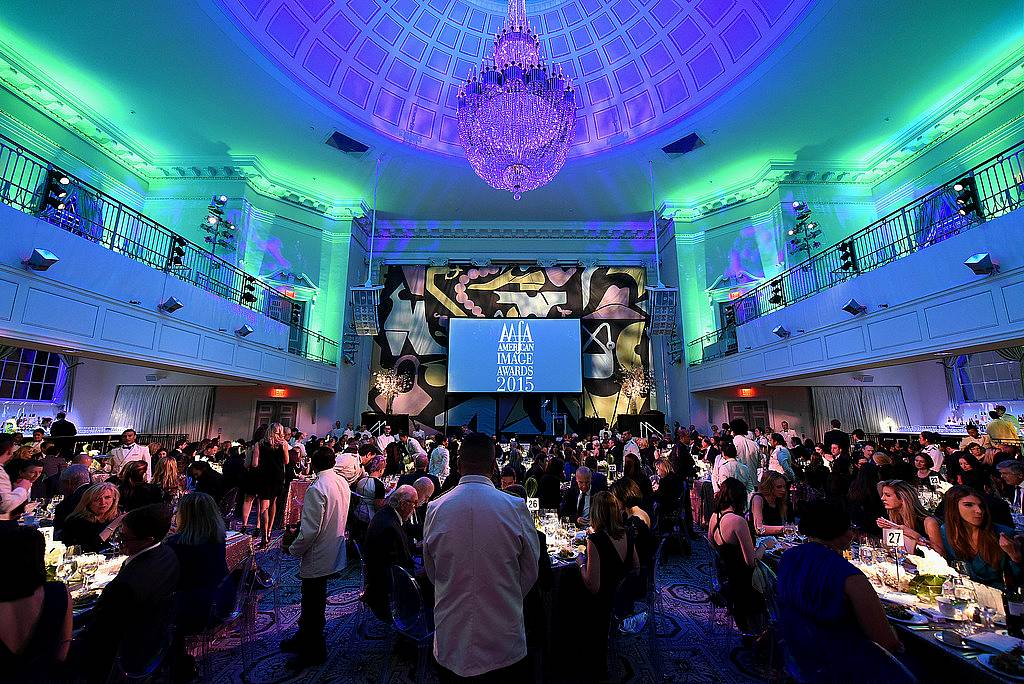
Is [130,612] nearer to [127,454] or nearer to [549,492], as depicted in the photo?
[549,492]

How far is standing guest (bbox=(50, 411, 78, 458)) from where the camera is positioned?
29.1 ft

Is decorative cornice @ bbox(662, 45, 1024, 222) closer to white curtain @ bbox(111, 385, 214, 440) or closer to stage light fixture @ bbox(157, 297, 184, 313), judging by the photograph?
stage light fixture @ bbox(157, 297, 184, 313)

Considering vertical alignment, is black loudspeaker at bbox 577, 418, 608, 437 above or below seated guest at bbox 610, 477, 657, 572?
above

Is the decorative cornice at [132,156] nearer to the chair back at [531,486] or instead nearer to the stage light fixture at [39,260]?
the stage light fixture at [39,260]

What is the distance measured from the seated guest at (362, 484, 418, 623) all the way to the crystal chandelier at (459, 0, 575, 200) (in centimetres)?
630

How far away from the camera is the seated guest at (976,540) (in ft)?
8.64

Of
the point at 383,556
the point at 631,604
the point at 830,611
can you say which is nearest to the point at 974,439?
the point at 631,604

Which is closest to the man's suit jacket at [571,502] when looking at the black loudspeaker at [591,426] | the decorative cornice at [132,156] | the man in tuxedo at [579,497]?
the man in tuxedo at [579,497]

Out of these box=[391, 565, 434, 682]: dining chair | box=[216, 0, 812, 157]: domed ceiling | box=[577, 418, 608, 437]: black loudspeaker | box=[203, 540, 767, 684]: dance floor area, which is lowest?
box=[203, 540, 767, 684]: dance floor area

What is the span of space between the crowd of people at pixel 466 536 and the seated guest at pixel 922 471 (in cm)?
3

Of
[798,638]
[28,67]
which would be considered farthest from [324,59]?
[798,638]

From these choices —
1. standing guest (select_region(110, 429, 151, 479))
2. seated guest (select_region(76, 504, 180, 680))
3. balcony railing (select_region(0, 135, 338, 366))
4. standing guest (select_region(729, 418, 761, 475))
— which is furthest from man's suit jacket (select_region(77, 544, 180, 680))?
standing guest (select_region(729, 418, 761, 475))

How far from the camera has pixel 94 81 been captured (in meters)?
8.77

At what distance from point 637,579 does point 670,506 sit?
9.92ft
